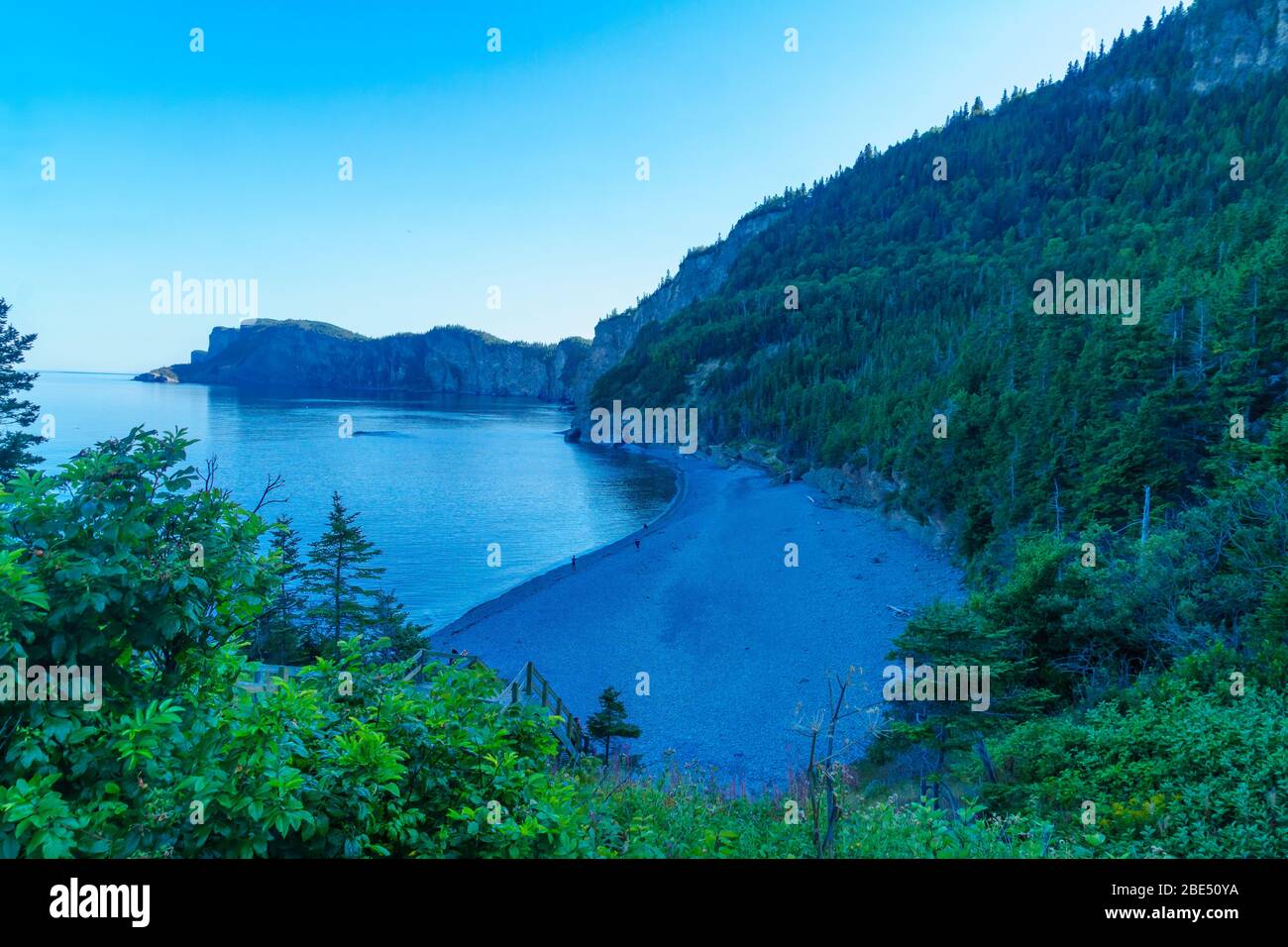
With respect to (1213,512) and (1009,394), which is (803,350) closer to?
(1009,394)

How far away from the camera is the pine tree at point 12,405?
80.9 feet

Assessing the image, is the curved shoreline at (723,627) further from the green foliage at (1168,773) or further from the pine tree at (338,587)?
the green foliage at (1168,773)

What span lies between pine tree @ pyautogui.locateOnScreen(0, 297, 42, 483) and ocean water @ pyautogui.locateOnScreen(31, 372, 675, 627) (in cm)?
652

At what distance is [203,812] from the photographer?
3.06 meters

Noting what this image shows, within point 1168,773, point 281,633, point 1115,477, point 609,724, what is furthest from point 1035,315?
point 281,633

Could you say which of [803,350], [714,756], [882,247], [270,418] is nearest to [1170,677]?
[714,756]

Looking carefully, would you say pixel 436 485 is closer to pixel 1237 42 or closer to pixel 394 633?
pixel 394 633

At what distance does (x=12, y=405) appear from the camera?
81.7 feet

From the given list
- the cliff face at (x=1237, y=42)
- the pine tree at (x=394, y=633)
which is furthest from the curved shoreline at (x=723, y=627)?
the cliff face at (x=1237, y=42)

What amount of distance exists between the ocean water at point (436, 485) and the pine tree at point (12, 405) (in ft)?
21.4

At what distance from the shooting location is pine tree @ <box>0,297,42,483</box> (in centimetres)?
2467

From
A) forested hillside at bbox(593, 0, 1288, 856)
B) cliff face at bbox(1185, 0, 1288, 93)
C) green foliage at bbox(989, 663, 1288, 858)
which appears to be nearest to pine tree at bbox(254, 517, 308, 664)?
forested hillside at bbox(593, 0, 1288, 856)
